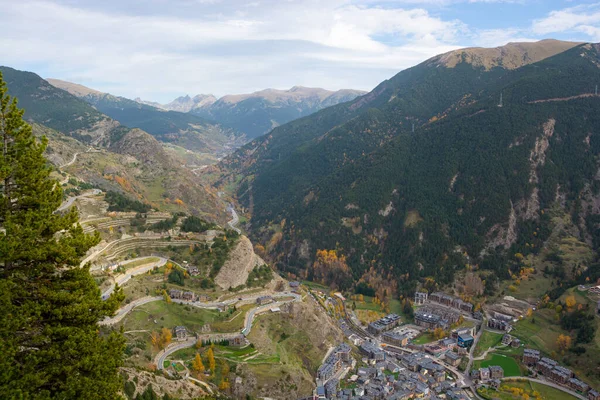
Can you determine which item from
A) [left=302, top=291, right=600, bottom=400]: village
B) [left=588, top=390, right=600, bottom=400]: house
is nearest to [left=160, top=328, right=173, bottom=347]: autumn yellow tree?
[left=302, top=291, right=600, bottom=400]: village

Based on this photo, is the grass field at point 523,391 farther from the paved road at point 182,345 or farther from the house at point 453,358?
the paved road at point 182,345

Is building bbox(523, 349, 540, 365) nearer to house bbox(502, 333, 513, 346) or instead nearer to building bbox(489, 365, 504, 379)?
house bbox(502, 333, 513, 346)

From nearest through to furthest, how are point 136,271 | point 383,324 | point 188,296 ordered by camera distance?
point 188,296 < point 136,271 < point 383,324

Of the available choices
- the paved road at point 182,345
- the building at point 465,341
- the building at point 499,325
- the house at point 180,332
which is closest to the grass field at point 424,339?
the building at point 465,341

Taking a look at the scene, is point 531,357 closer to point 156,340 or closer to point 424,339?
point 424,339

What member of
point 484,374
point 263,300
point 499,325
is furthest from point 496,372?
point 263,300

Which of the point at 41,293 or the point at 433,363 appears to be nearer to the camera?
the point at 41,293

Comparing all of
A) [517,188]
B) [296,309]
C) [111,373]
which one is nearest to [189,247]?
[296,309]
